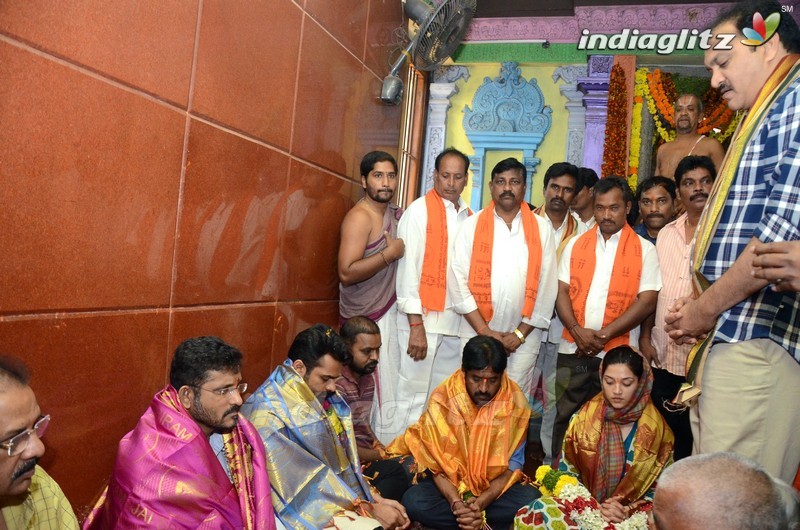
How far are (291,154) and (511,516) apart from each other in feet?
6.75

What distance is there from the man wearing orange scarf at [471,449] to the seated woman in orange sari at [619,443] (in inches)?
8.6

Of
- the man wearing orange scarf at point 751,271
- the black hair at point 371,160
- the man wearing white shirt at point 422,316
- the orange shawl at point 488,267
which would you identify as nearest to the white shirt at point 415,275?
the man wearing white shirt at point 422,316

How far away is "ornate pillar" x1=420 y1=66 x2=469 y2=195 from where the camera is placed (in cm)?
778

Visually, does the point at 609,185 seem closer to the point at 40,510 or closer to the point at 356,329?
the point at 356,329

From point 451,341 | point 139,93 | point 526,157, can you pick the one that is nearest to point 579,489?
point 451,341

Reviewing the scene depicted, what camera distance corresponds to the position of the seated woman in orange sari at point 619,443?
302 cm

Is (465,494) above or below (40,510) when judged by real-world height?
below

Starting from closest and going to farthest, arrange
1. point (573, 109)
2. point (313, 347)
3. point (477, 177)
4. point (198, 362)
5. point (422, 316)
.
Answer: point (198, 362) < point (313, 347) < point (422, 316) < point (573, 109) < point (477, 177)

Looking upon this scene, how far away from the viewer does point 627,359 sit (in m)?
Answer: 3.15

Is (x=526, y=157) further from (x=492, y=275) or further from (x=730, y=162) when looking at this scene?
(x=730, y=162)

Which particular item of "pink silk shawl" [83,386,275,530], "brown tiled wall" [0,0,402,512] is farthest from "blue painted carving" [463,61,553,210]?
"pink silk shawl" [83,386,275,530]

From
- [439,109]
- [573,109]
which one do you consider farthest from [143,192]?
[573,109]

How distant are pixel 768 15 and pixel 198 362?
6.30ft

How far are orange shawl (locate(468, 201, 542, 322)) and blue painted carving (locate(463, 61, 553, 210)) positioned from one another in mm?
3568
